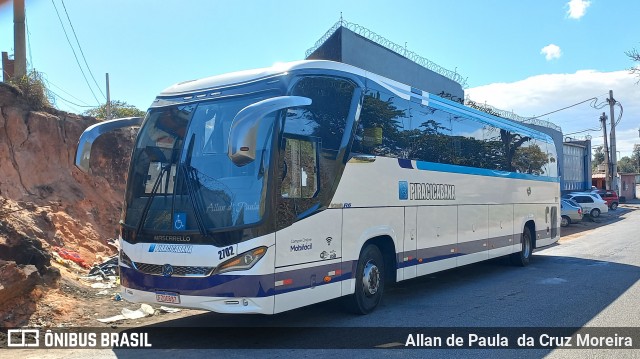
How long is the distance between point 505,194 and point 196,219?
9.34 m

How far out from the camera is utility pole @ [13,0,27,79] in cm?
1595

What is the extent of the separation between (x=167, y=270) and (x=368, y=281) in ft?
10.5

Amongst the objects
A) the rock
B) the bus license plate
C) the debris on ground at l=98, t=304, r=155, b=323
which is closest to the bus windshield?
the bus license plate

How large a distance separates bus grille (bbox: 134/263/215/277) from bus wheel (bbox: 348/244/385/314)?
2.58 metres

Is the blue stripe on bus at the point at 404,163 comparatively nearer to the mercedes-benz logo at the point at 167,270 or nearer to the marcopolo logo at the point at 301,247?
the marcopolo logo at the point at 301,247

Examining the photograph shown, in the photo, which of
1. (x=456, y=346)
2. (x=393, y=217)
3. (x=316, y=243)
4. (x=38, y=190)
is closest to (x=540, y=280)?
(x=393, y=217)

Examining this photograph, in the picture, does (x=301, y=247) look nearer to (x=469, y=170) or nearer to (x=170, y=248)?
(x=170, y=248)

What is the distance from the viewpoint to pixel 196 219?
21.4 ft

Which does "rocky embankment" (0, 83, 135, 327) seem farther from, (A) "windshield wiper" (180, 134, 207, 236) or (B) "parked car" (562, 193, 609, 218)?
(B) "parked car" (562, 193, 609, 218)

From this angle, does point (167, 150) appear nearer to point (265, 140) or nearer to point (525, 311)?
point (265, 140)

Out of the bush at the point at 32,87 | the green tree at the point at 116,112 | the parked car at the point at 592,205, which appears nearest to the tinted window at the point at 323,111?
the bush at the point at 32,87

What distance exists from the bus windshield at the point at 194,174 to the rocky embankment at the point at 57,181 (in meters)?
4.20

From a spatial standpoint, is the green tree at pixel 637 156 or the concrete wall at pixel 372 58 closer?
the concrete wall at pixel 372 58

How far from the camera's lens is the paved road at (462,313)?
6516 millimetres
